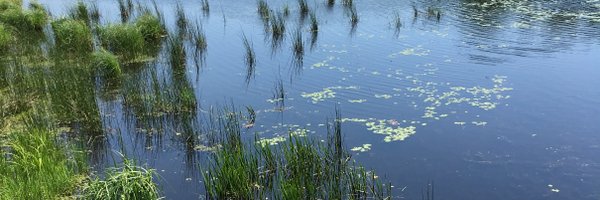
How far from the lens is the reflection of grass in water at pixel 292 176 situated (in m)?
6.23

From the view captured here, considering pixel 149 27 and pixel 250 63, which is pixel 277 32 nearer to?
pixel 250 63

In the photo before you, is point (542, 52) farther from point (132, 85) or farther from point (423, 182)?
point (132, 85)

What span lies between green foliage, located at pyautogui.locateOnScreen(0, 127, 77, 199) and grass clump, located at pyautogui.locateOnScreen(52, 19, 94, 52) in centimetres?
691

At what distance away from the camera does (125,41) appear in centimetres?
1318

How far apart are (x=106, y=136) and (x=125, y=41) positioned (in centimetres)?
540

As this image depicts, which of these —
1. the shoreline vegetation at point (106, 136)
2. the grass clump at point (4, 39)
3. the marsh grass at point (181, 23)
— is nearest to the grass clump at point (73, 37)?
the shoreline vegetation at point (106, 136)

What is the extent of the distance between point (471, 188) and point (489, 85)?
4.35 metres

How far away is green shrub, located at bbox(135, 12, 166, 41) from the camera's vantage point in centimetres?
1472

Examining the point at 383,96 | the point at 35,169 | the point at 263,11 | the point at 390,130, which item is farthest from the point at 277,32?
the point at 35,169

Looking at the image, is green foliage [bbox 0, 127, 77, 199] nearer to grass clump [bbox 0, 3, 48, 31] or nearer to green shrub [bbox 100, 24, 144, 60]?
green shrub [bbox 100, 24, 144, 60]

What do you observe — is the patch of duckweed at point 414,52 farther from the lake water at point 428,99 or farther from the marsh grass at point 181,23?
the marsh grass at point 181,23

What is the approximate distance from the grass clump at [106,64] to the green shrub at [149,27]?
129 inches

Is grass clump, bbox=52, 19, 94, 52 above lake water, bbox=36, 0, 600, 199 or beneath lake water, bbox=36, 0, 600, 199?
above

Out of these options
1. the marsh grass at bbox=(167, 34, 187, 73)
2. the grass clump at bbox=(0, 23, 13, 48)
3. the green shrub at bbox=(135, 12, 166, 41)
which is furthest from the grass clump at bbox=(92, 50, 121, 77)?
the grass clump at bbox=(0, 23, 13, 48)
